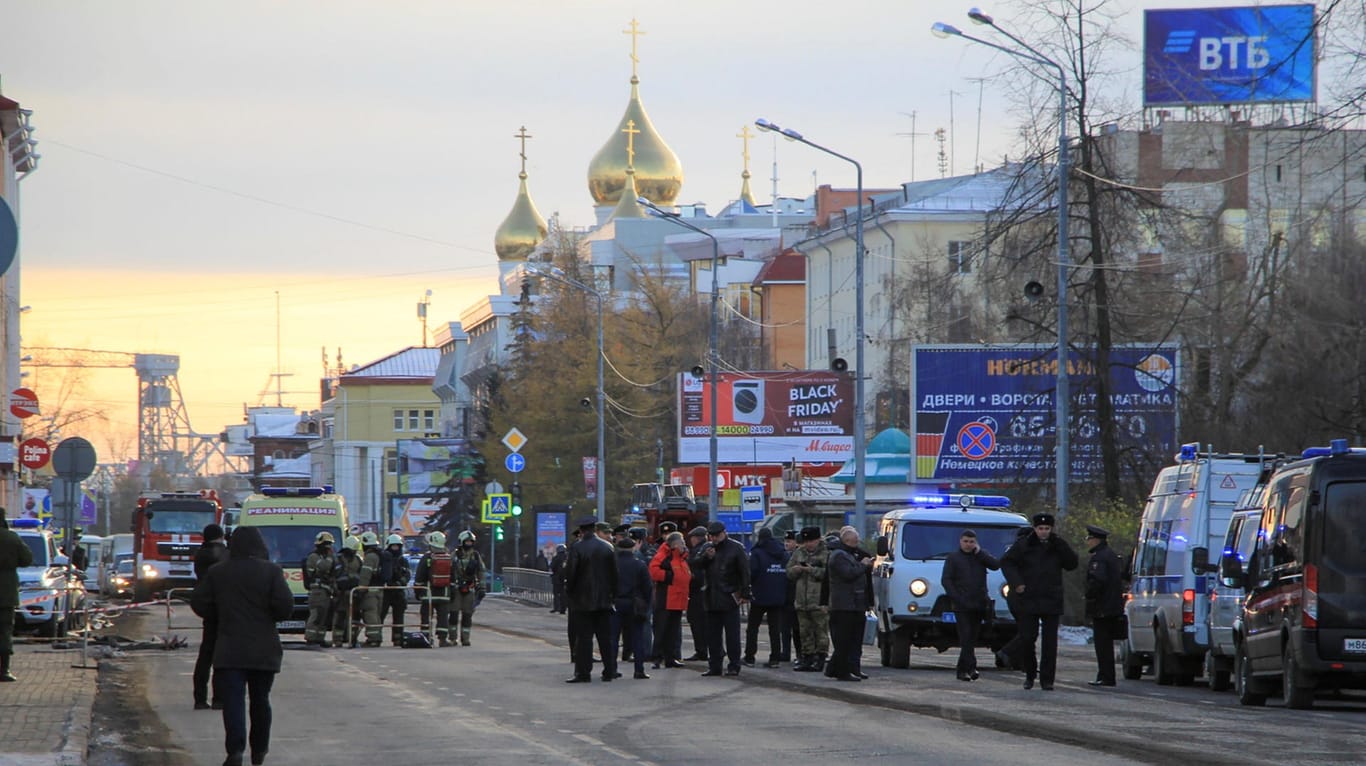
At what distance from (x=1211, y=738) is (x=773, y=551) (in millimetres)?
10464

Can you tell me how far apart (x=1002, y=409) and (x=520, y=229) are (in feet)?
→ 389

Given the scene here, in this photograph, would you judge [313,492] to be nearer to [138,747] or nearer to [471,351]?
[138,747]

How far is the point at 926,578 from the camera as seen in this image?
86.9 ft

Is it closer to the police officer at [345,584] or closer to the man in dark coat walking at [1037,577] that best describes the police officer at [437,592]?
the police officer at [345,584]

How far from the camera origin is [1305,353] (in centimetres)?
5338

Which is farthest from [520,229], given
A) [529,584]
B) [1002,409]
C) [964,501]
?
[964,501]

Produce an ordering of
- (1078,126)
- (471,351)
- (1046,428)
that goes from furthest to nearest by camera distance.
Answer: (471,351) < (1046,428) < (1078,126)

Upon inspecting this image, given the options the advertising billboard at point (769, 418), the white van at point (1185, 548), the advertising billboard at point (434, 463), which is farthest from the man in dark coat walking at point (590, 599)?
the advertising billboard at point (434, 463)

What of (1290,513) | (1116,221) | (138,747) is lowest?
(138,747)

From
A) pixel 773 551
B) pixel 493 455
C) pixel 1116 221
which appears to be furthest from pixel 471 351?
pixel 773 551

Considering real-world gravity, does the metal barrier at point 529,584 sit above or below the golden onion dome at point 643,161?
below

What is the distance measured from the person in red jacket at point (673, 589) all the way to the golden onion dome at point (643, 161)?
12472 cm

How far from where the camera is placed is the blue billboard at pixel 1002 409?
145 ft

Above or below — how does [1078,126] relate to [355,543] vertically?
above
